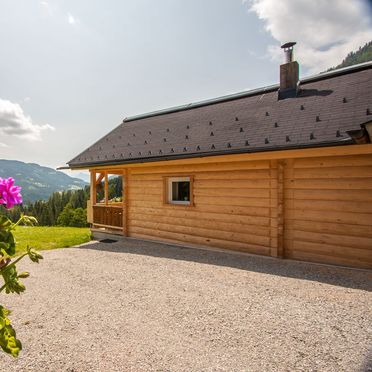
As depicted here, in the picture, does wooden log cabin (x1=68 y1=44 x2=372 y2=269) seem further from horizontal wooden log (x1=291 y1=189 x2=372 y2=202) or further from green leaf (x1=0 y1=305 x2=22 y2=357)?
green leaf (x1=0 y1=305 x2=22 y2=357)

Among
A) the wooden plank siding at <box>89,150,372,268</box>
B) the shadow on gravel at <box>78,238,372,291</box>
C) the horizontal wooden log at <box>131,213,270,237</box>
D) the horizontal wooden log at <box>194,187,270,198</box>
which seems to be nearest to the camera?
the shadow on gravel at <box>78,238,372,291</box>

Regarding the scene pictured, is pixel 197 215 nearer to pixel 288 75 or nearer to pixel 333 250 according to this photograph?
pixel 333 250

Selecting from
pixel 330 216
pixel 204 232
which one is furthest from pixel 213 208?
pixel 330 216

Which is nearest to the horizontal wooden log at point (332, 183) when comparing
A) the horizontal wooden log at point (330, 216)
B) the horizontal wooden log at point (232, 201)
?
the horizontal wooden log at point (330, 216)

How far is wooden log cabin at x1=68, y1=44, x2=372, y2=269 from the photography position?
6121 millimetres

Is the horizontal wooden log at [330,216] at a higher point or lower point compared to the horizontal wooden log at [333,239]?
higher

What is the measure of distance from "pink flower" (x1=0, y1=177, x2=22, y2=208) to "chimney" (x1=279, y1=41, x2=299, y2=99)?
29.0 ft

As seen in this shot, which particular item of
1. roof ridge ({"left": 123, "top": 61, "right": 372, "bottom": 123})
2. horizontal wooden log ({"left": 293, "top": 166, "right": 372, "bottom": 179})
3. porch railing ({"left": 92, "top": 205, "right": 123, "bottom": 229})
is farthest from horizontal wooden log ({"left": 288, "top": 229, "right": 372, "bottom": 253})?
porch railing ({"left": 92, "top": 205, "right": 123, "bottom": 229})

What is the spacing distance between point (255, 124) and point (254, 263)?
4049 millimetres

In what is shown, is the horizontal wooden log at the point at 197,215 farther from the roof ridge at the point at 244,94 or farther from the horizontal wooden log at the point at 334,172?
the roof ridge at the point at 244,94

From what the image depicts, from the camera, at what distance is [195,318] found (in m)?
3.91

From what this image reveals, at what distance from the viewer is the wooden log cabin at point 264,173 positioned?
6.12 metres

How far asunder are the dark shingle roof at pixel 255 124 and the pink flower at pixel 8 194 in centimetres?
586

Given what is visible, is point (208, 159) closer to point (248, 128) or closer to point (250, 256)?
point (248, 128)
